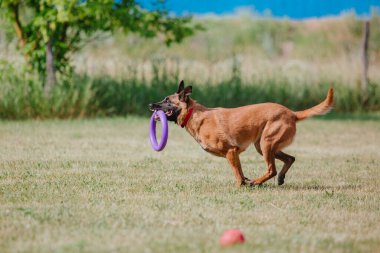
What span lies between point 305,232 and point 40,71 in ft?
44.8

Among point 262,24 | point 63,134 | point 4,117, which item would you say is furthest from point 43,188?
point 262,24

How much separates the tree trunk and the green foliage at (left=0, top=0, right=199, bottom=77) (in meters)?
0.13

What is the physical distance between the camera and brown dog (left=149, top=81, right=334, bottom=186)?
8.73 meters

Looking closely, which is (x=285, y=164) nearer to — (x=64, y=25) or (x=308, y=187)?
(x=308, y=187)

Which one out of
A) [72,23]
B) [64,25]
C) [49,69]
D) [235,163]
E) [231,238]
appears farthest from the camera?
[64,25]

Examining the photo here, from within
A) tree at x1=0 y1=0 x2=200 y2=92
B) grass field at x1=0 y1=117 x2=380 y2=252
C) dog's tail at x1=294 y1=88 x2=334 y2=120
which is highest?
tree at x1=0 y1=0 x2=200 y2=92

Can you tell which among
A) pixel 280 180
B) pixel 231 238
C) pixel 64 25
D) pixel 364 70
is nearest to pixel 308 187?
pixel 280 180

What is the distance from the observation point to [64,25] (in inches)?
739

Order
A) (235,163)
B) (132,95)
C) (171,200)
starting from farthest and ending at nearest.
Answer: (132,95) → (235,163) → (171,200)

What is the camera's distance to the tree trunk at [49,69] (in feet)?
59.3

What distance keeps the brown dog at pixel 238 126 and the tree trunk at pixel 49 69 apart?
9.77 metres

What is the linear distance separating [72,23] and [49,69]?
4.52 feet

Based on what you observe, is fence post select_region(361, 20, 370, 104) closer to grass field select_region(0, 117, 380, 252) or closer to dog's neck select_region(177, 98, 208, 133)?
grass field select_region(0, 117, 380, 252)

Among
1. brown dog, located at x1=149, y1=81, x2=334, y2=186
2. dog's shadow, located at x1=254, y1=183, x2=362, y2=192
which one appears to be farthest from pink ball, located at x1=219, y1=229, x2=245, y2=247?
dog's shadow, located at x1=254, y1=183, x2=362, y2=192
